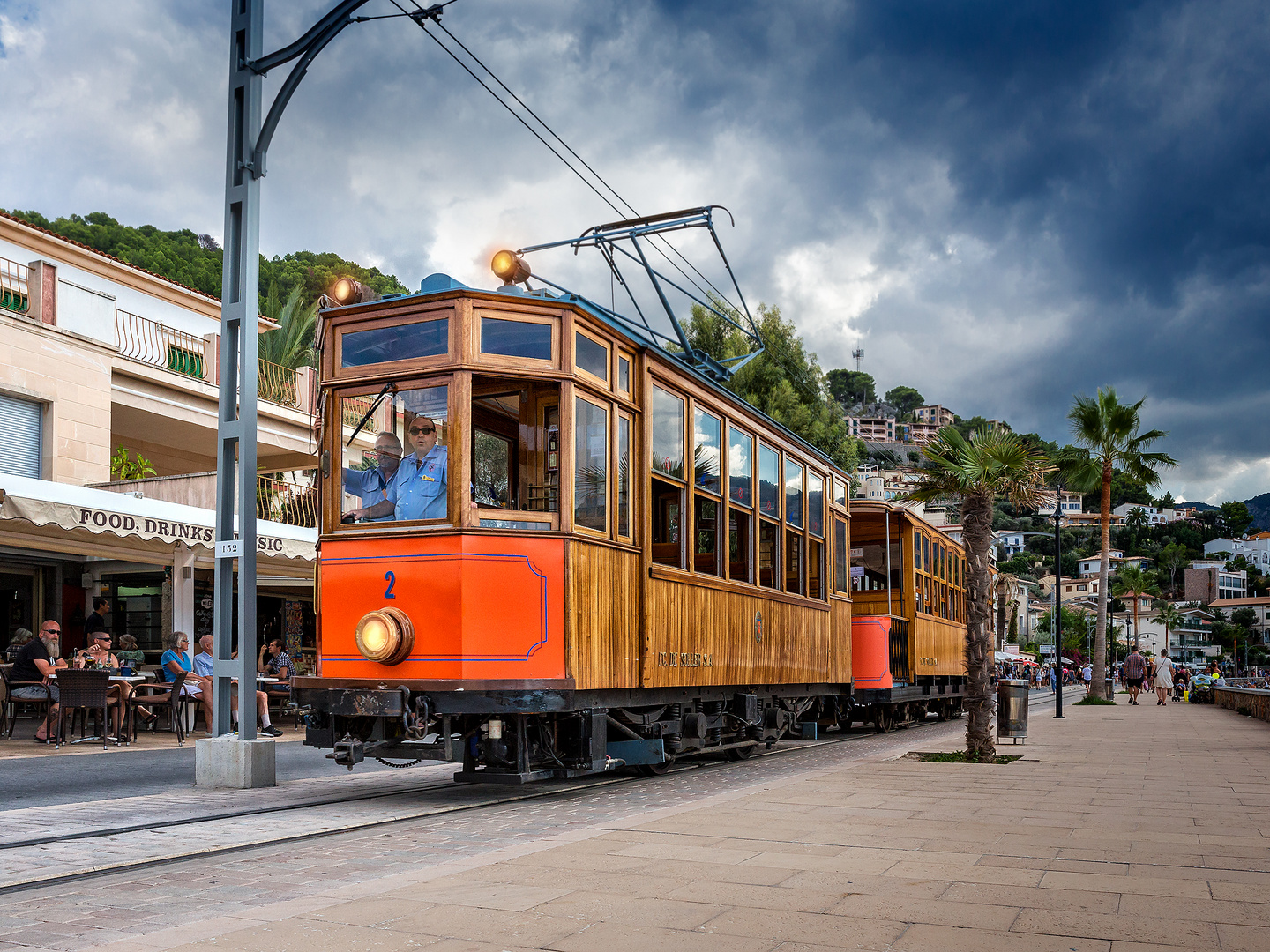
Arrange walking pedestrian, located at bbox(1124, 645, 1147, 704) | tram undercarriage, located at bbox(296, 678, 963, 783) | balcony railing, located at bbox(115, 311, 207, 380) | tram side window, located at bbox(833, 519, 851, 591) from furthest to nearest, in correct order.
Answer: walking pedestrian, located at bbox(1124, 645, 1147, 704) < balcony railing, located at bbox(115, 311, 207, 380) < tram side window, located at bbox(833, 519, 851, 591) < tram undercarriage, located at bbox(296, 678, 963, 783)

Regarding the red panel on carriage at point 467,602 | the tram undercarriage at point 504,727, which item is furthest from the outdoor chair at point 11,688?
the red panel on carriage at point 467,602

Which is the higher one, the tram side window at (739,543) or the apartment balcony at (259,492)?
the apartment balcony at (259,492)

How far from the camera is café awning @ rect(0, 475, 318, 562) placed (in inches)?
496

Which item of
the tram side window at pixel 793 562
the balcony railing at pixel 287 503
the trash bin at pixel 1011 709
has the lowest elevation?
the trash bin at pixel 1011 709

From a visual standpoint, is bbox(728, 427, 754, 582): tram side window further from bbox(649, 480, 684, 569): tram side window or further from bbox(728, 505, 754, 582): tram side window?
bbox(649, 480, 684, 569): tram side window

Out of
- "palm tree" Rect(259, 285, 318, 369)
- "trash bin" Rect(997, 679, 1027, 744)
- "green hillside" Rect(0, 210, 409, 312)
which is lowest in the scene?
"trash bin" Rect(997, 679, 1027, 744)

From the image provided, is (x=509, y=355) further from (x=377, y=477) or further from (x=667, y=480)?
(x=667, y=480)

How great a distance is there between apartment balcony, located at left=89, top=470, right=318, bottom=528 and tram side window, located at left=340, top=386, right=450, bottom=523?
388 cm

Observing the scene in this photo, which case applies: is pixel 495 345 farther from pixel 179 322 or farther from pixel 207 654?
pixel 179 322

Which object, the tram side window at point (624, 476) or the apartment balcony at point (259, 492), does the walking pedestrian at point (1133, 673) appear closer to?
the apartment balcony at point (259, 492)

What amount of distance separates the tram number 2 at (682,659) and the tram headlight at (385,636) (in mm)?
2253

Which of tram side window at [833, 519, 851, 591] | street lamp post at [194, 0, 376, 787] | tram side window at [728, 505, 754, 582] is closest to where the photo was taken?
street lamp post at [194, 0, 376, 787]

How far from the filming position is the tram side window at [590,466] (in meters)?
8.64

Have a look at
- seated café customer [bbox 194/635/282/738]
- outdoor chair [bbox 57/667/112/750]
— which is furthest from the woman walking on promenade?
outdoor chair [bbox 57/667/112/750]
